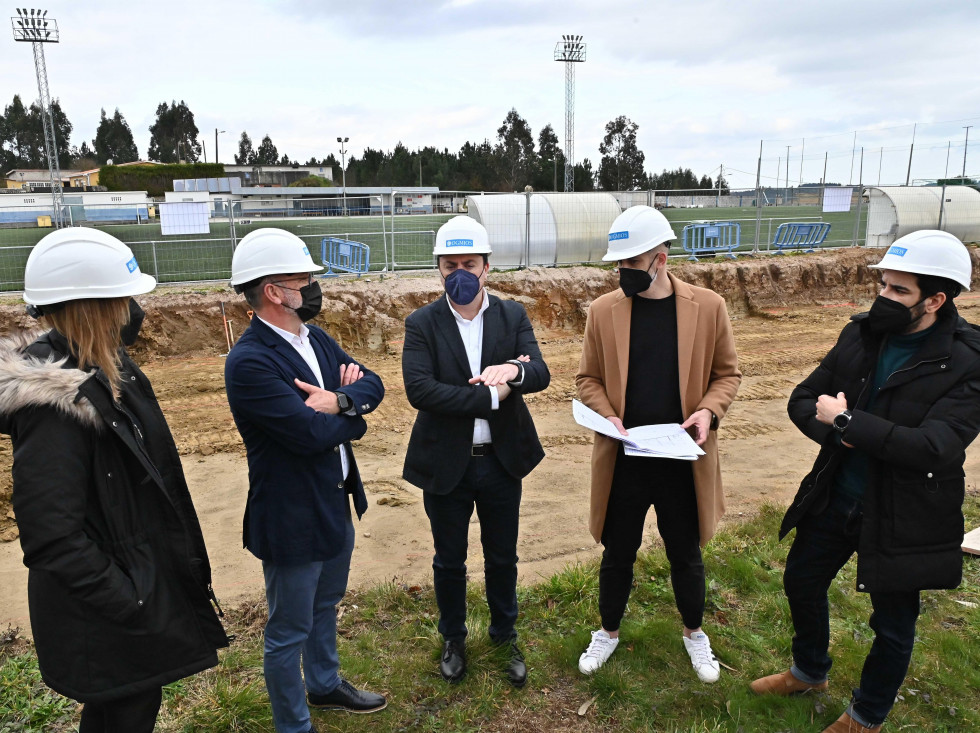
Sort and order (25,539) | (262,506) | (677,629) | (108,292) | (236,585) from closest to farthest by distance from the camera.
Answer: (25,539) < (108,292) < (262,506) < (677,629) < (236,585)

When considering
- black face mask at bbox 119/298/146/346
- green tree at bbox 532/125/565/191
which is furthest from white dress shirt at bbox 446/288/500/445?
green tree at bbox 532/125/565/191

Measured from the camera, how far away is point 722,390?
3.48 m

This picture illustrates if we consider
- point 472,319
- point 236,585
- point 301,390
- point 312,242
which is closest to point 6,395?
point 301,390

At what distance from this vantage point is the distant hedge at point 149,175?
50.2 metres

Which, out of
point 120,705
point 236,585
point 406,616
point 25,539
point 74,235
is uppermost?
point 74,235

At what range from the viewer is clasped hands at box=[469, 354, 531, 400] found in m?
3.32

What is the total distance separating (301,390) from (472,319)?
3.43 feet

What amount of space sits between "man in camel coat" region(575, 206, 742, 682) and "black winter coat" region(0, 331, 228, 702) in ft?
6.49

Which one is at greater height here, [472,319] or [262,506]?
[472,319]

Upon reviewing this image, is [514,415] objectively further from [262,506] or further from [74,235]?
[74,235]

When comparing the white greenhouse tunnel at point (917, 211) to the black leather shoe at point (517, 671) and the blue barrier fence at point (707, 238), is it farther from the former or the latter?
the black leather shoe at point (517, 671)

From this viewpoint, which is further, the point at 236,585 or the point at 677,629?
the point at 236,585

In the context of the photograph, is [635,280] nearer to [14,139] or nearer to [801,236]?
[801,236]

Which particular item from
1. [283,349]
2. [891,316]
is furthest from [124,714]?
[891,316]
